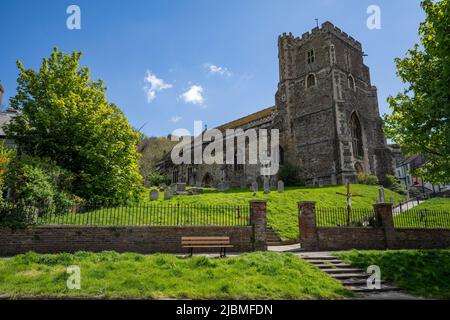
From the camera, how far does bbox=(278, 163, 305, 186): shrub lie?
32.8 meters

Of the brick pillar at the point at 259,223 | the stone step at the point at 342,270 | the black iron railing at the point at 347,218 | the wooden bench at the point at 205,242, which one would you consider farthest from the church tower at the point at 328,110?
the wooden bench at the point at 205,242

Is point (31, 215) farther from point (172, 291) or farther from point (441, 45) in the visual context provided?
point (441, 45)

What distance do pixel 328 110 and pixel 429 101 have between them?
24098 millimetres

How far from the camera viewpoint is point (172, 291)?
6543mm

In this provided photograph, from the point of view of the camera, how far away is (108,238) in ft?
37.0

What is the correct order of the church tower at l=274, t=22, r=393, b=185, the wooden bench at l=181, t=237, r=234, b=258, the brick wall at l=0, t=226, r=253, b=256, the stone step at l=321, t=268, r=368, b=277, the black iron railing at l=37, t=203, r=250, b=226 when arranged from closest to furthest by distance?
the stone step at l=321, t=268, r=368, b=277 < the wooden bench at l=181, t=237, r=234, b=258 < the brick wall at l=0, t=226, r=253, b=256 < the black iron railing at l=37, t=203, r=250, b=226 < the church tower at l=274, t=22, r=393, b=185

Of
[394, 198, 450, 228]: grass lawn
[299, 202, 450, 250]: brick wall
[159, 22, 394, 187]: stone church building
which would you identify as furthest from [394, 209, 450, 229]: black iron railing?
[159, 22, 394, 187]: stone church building

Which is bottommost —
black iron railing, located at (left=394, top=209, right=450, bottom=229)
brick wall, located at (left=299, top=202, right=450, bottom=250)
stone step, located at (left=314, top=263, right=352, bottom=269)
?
stone step, located at (left=314, top=263, right=352, bottom=269)

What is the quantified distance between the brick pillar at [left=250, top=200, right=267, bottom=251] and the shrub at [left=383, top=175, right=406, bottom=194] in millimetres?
24112

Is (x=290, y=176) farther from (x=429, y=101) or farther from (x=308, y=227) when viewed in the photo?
(x=429, y=101)

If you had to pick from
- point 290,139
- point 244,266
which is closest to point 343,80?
point 290,139

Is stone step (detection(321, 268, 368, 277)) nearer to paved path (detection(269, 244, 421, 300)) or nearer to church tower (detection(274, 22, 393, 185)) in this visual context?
paved path (detection(269, 244, 421, 300))

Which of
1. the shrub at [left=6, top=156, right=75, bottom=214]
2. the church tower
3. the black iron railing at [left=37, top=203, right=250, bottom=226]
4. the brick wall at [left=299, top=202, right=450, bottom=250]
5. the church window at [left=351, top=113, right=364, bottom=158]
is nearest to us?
the black iron railing at [left=37, top=203, right=250, bottom=226]

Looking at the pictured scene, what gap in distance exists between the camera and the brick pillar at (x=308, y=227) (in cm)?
1252
